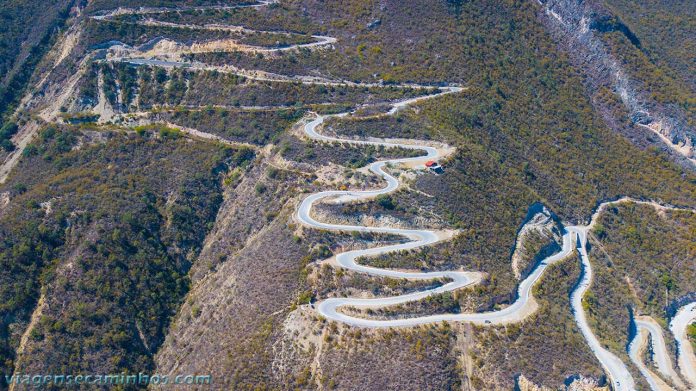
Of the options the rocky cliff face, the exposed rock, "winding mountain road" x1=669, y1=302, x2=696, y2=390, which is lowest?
"winding mountain road" x1=669, y1=302, x2=696, y2=390

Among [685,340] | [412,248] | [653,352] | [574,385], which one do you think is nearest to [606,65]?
[685,340]

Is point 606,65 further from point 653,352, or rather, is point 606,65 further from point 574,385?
point 574,385

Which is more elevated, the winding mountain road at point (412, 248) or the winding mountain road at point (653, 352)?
the winding mountain road at point (412, 248)

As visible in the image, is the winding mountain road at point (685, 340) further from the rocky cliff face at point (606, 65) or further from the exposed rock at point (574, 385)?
the rocky cliff face at point (606, 65)

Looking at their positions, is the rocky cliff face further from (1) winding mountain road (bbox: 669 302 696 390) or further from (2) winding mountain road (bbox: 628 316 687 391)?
(2) winding mountain road (bbox: 628 316 687 391)

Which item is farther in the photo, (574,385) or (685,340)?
(685,340)

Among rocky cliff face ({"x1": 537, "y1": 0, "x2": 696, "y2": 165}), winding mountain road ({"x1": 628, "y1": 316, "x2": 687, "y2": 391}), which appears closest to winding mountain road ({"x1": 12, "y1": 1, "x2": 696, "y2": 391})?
winding mountain road ({"x1": 628, "y1": 316, "x2": 687, "y2": 391})

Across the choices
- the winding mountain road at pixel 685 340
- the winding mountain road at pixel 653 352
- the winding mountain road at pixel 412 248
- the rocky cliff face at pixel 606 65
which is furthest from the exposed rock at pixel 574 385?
the rocky cliff face at pixel 606 65

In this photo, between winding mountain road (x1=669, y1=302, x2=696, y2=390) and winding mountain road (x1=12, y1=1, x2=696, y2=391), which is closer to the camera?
winding mountain road (x1=12, y1=1, x2=696, y2=391)
